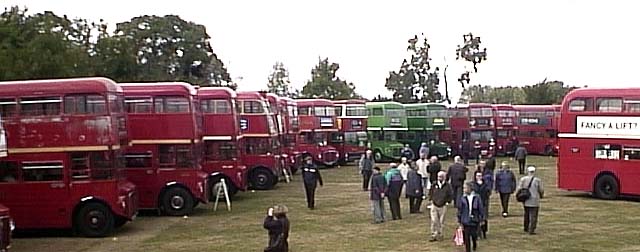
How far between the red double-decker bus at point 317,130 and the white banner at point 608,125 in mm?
21317

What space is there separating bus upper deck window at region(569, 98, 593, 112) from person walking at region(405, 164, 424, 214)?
7811 millimetres

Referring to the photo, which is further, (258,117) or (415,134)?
(415,134)

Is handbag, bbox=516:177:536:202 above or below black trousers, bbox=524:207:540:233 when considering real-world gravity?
above


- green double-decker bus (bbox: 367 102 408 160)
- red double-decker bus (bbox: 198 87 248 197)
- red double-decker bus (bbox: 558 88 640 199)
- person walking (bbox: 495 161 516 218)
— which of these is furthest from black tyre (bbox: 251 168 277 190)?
green double-decker bus (bbox: 367 102 408 160)

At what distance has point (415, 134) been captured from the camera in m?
59.5

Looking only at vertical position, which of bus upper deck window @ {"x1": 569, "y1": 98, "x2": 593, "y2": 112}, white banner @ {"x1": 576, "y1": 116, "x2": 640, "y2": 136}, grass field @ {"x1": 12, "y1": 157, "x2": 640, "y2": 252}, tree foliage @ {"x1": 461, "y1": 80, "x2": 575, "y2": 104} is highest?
tree foliage @ {"x1": 461, "y1": 80, "x2": 575, "y2": 104}

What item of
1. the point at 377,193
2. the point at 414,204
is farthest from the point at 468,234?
the point at 414,204

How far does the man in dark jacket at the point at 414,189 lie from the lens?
24922 mm

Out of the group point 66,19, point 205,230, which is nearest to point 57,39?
point 66,19

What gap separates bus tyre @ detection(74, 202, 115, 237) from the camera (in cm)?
2290

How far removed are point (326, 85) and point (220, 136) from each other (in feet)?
210

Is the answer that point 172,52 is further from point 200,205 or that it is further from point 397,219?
point 397,219

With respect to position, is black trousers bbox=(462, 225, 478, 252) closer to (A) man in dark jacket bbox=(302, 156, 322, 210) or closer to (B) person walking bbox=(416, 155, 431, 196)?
(B) person walking bbox=(416, 155, 431, 196)

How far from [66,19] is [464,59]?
147ft
